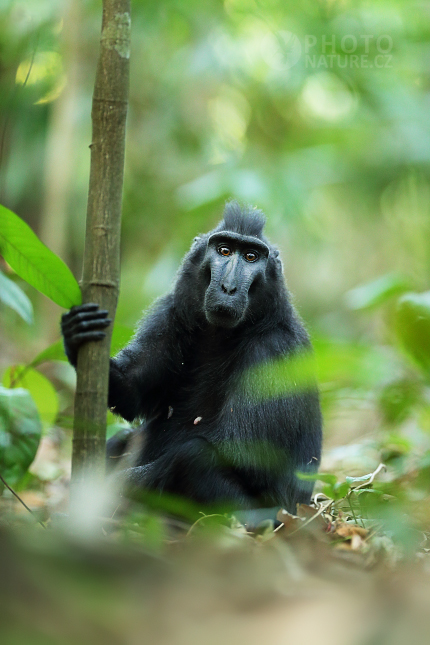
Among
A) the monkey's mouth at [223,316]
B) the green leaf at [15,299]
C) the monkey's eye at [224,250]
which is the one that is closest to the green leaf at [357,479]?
the monkey's mouth at [223,316]

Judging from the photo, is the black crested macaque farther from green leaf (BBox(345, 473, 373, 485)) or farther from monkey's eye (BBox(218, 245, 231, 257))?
green leaf (BBox(345, 473, 373, 485))

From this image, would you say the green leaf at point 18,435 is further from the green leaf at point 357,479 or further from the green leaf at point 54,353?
the green leaf at point 357,479

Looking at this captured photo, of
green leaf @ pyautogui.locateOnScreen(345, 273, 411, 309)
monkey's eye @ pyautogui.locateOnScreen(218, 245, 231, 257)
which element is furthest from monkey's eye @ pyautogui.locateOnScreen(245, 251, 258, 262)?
green leaf @ pyautogui.locateOnScreen(345, 273, 411, 309)

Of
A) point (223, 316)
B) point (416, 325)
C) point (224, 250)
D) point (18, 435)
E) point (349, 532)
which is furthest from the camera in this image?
point (416, 325)

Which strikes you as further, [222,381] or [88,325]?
[222,381]

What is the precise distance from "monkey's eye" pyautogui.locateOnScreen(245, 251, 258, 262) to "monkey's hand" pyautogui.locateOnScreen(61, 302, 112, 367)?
1.29 m

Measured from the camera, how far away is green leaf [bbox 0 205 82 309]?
3252 millimetres

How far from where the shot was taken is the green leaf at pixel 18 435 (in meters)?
3.58

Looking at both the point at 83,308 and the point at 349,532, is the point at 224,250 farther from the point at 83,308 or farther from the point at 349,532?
the point at 349,532

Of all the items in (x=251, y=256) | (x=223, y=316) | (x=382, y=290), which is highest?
(x=382, y=290)

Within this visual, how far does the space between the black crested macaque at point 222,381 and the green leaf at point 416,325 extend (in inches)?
32.1

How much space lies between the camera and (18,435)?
3.64 meters

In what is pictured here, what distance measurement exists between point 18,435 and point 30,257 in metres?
1.04

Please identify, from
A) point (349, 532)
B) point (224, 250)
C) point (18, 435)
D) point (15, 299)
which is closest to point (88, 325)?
point (15, 299)
